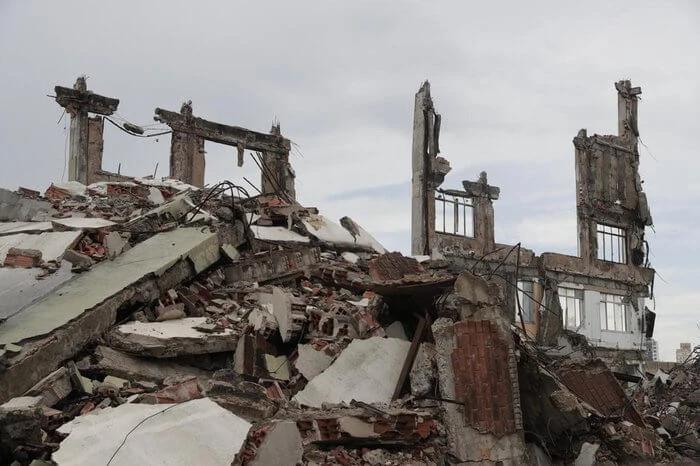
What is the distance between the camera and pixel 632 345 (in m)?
23.4

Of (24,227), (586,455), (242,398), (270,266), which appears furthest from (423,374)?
(24,227)

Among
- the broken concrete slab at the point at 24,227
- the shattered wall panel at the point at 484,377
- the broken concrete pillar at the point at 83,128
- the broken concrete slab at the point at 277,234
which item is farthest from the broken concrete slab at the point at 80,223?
the broken concrete pillar at the point at 83,128

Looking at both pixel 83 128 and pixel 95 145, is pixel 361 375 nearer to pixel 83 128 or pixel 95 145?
pixel 95 145

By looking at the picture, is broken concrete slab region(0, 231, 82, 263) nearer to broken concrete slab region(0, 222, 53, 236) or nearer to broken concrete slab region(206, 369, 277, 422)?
broken concrete slab region(0, 222, 53, 236)

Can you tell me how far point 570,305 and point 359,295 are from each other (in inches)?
632

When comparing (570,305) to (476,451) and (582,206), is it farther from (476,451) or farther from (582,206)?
(476,451)

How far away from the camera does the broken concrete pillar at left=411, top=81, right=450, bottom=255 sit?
20281 millimetres

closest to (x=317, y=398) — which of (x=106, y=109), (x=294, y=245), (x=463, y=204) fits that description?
(x=294, y=245)

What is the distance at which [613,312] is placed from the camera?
23453 mm

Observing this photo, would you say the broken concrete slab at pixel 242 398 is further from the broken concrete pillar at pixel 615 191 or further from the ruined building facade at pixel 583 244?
the broken concrete pillar at pixel 615 191

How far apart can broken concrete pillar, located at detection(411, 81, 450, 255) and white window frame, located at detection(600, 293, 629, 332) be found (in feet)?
23.2

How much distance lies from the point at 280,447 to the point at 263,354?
1.78m

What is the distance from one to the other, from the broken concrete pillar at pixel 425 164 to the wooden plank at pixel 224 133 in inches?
165

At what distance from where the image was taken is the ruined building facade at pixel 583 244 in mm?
20453
